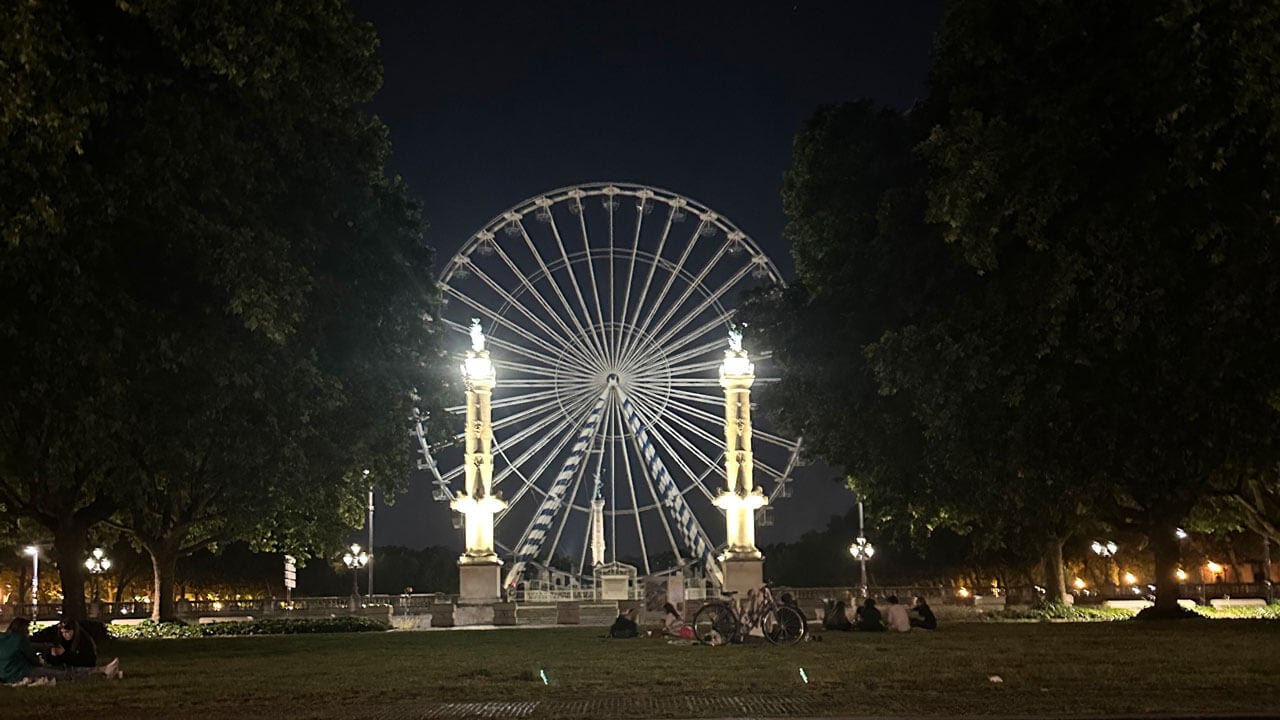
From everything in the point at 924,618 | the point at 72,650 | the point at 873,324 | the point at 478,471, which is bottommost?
the point at 924,618

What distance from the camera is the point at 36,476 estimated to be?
28000mm

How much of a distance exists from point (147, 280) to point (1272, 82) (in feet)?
53.2

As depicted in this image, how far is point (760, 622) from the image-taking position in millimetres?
22812

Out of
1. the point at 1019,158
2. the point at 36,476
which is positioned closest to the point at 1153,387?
the point at 1019,158

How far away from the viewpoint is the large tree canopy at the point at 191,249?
18.0 meters

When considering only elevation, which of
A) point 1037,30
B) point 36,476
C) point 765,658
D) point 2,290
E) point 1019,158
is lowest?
point 765,658

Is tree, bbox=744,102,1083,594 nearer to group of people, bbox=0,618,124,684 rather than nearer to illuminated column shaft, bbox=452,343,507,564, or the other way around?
group of people, bbox=0,618,124,684

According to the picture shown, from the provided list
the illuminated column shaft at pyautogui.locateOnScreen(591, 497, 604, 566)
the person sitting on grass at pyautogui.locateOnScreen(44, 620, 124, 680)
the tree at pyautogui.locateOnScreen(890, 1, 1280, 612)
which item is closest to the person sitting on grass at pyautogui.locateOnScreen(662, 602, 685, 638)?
the tree at pyautogui.locateOnScreen(890, 1, 1280, 612)

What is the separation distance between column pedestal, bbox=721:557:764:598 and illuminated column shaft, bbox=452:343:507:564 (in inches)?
340

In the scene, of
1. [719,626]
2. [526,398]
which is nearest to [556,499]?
[526,398]

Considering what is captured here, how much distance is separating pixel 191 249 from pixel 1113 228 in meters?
13.3

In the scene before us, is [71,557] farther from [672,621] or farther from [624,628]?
[672,621]

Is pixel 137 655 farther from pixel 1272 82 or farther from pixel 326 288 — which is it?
pixel 1272 82

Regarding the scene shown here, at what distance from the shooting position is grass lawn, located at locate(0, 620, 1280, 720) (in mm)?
11320
